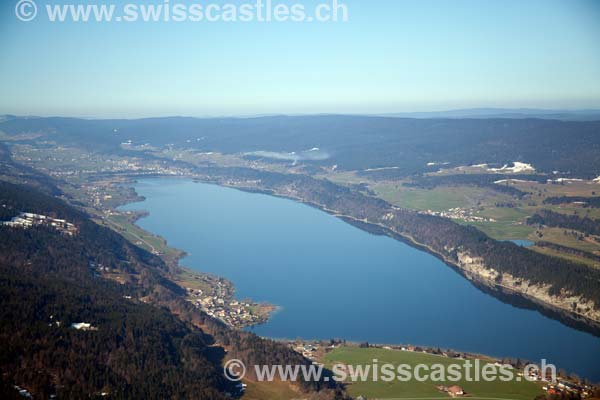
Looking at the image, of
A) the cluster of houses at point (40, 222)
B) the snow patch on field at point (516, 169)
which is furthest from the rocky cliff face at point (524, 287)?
the snow patch on field at point (516, 169)

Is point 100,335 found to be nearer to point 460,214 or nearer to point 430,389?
point 430,389

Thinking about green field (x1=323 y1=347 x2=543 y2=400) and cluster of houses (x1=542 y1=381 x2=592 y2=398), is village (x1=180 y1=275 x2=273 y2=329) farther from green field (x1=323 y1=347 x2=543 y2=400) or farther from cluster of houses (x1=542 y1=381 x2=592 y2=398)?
cluster of houses (x1=542 y1=381 x2=592 y2=398)

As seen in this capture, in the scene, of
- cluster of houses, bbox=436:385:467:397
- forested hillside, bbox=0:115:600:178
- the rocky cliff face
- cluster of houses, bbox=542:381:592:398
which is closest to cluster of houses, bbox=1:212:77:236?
the rocky cliff face

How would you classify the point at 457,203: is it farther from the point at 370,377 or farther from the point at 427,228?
the point at 370,377

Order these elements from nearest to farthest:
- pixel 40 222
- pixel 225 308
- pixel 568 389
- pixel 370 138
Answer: pixel 568 389
pixel 225 308
pixel 40 222
pixel 370 138

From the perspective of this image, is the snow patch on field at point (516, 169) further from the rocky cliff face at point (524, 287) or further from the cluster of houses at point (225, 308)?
the cluster of houses at point (225, 308)

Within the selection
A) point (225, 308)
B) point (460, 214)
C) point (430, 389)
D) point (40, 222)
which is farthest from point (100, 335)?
A: point (460, 214)
